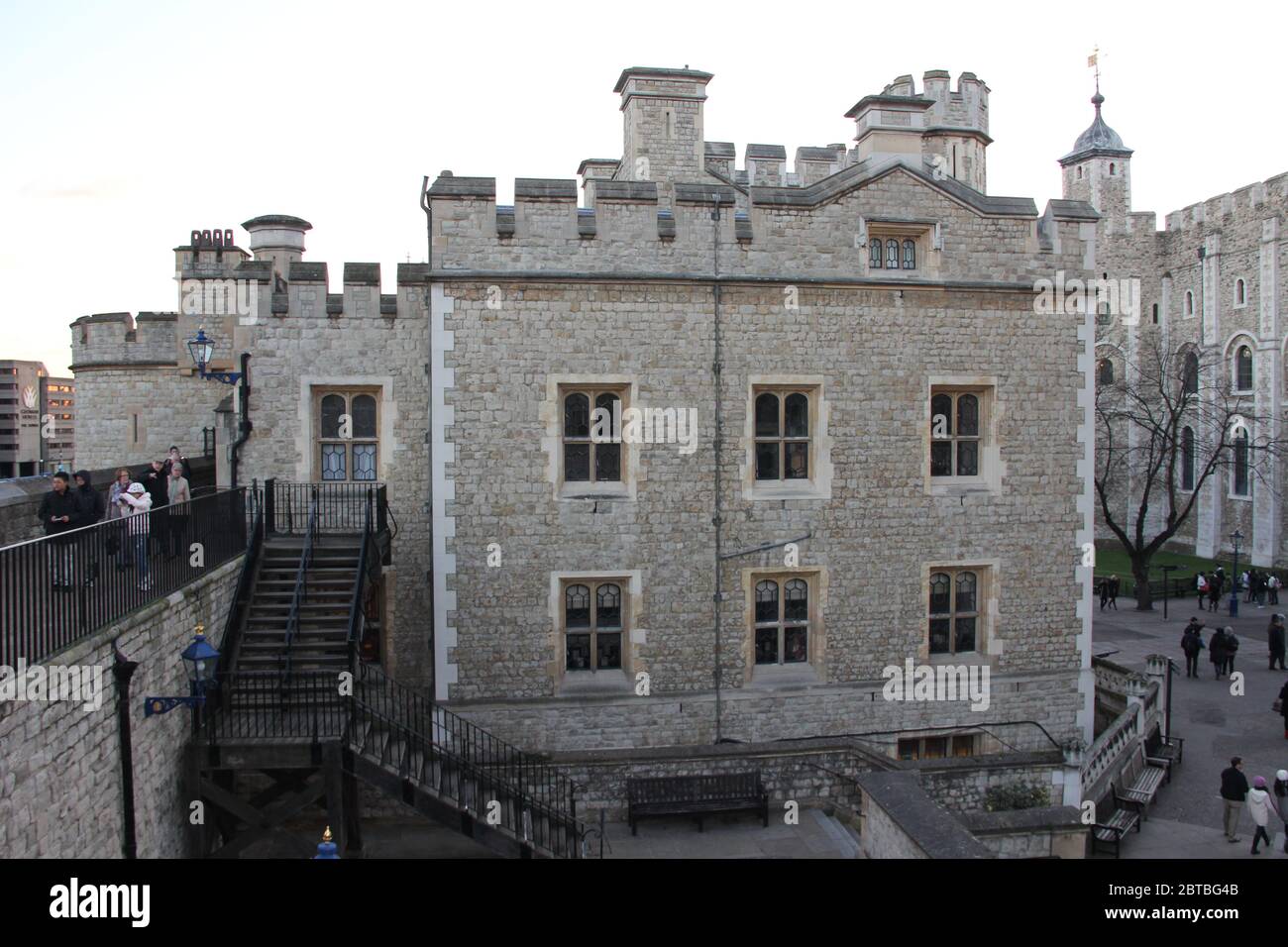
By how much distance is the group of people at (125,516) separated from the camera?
8.92 m

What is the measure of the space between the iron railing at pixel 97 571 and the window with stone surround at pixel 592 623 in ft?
15.7

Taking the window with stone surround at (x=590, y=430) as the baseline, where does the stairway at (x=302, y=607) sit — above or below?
below

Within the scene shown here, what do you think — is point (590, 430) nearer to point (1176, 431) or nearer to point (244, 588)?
point (244, 588)

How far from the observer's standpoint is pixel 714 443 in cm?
1501

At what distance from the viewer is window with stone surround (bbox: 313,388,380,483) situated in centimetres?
1484

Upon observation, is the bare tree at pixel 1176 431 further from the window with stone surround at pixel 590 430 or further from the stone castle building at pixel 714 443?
the window with stone surround at pixel 590 430

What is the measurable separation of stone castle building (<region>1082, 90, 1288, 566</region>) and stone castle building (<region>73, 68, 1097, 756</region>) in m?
28.0

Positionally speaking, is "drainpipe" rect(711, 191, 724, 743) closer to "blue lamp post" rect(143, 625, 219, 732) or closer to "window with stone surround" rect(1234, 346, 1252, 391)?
"blue lamp post" rect(143, 625, 219, 732)

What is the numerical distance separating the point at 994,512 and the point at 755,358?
4525 mm

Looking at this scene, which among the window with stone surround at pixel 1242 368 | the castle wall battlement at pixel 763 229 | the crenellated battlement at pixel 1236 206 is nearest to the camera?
the castle wall battlement at pixel 763 229

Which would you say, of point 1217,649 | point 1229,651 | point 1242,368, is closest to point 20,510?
point 1217,649

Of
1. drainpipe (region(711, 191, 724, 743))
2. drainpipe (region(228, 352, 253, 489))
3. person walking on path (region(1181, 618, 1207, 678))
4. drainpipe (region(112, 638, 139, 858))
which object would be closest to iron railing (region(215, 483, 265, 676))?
drainpipe (region(228, 352, 253, 489))

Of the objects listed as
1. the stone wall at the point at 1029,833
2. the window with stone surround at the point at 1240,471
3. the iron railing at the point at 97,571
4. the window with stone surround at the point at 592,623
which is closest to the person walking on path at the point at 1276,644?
the stone wall at the point at 1029,833
